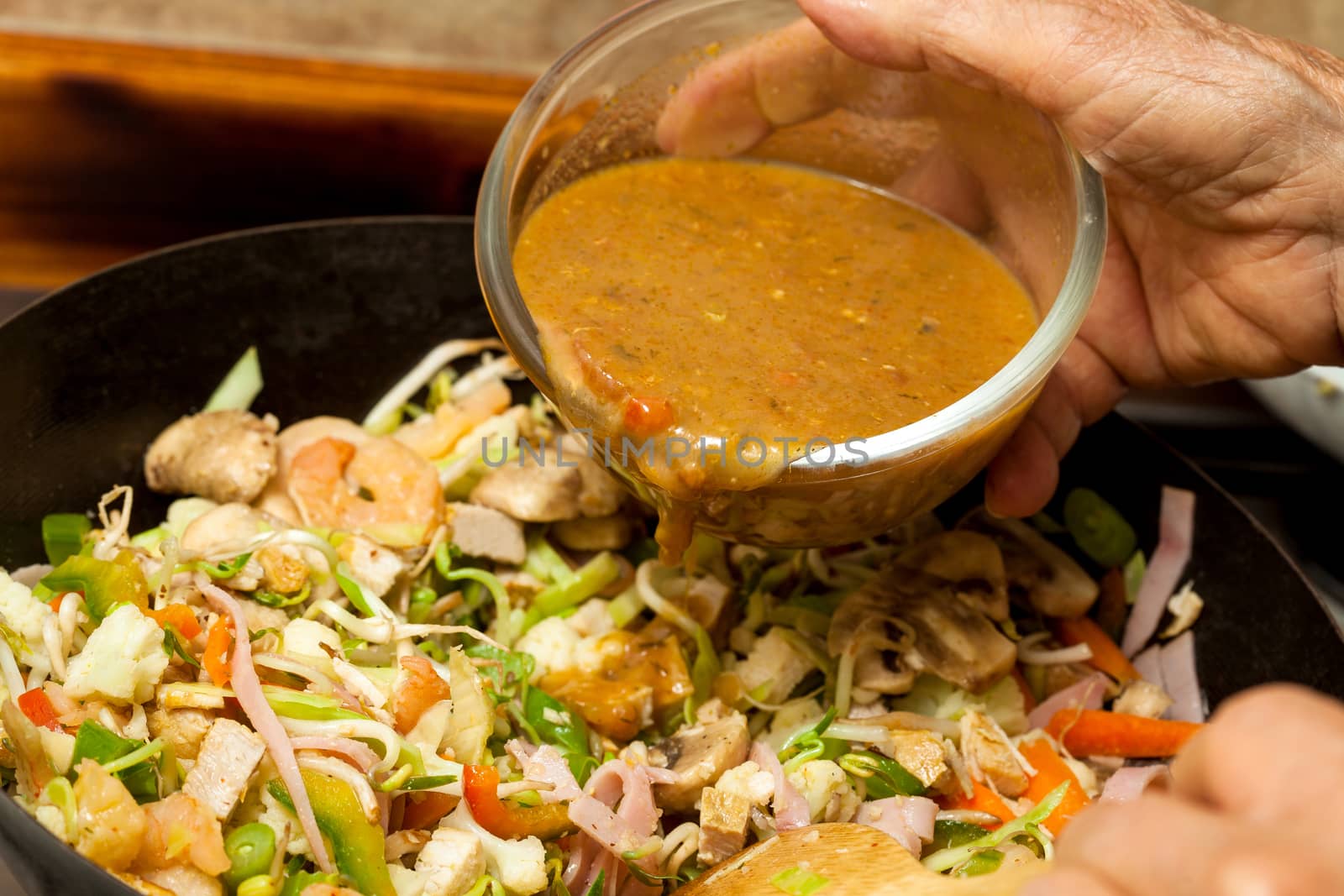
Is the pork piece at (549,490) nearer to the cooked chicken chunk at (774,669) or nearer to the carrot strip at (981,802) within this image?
the cooked chicken chunk at (774,669)

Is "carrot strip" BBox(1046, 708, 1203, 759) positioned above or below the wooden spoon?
below

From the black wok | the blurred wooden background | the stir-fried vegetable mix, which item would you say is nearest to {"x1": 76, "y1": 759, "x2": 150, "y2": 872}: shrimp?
the stir-fried vegetable mix

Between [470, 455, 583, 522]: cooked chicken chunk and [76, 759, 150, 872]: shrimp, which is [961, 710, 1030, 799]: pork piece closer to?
[470, 455, 583, 522]: cooked chicken chunk

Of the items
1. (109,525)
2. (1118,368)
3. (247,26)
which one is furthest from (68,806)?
(247,26)

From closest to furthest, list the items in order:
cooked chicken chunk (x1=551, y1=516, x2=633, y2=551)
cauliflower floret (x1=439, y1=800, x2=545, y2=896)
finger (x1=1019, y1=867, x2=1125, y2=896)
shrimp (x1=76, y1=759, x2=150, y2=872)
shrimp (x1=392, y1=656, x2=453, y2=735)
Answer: finger (x1=1019, y1=867, x2=1125, y2=896) < shrimp (x1=76, y1=759, x2=150, y2=872) < cauliflower floret (x1=439, y1=800, x2=545, y2=896) < shrimp (x1=392, y1=656, x2=453, y2=735) < cooked chicken chunk (x1=551, y1=516, x2=633, y2=551)

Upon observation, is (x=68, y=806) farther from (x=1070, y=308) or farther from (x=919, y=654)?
(x=1070, y=308)

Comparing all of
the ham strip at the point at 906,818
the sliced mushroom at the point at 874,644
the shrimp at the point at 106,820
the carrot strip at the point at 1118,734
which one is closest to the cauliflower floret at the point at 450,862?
the shrimp at the point at 106,820

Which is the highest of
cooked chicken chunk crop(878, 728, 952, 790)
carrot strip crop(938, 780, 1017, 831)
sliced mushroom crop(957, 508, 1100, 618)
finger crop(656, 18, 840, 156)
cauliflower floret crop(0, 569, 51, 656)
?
finger crop(656, 18, 840, 156)
